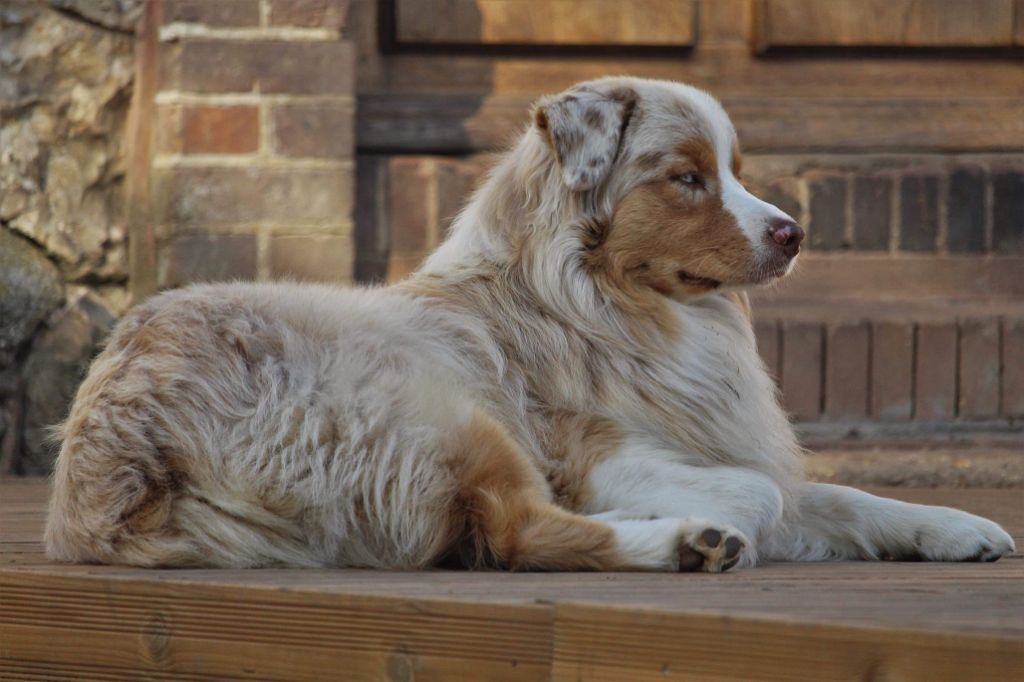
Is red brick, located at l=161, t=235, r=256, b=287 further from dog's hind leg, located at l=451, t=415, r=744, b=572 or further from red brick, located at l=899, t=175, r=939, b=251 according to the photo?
dog's hind leg, located at l=451, t=415, r=744, b=572

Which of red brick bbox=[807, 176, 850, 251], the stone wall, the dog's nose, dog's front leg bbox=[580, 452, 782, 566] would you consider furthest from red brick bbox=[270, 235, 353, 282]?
dog's front leg bbox=[580, 452, 782, 566]

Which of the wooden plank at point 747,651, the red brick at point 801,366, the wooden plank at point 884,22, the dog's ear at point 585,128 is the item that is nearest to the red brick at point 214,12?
the wooden plank at point 884,22

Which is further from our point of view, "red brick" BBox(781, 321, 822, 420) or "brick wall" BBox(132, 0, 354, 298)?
"red brick" BBox(781, 321, 822, 420)

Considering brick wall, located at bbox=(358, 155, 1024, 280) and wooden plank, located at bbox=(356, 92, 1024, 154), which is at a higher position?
wooden plank, located at bbox=(356, 92, 1024, 154)

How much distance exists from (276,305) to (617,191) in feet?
2.73

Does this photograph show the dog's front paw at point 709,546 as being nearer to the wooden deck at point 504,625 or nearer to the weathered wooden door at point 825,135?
the wooden deck at point 504,625

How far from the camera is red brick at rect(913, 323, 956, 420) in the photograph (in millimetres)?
5227

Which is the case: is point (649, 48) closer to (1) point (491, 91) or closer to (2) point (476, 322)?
(1) point (491, 91)

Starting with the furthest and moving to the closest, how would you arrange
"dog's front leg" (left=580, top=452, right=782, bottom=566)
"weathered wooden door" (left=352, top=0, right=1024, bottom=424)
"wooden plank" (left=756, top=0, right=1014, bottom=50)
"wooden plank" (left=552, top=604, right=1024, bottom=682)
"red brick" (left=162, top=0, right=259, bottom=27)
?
"wooden plank" (left=756, top=0, right=1014, bottom=50)
"weathered wooden door" (left=352, top=0, right=1024, bottom=424)
"red brick" (left=162, top=0, right=259, bottom=27)
"dog's front leg" (left=580, top=452, right=782, bottom=566)
"wooden plank" (left=552, top=604, right=1024, bottom=682)

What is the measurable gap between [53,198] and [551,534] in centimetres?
315

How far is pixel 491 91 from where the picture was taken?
5445mm

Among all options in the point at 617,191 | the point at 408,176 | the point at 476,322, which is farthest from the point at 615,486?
the point at 408,176

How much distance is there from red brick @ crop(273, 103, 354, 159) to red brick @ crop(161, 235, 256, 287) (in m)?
0.35

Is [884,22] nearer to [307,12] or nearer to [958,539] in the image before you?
[307,12]
